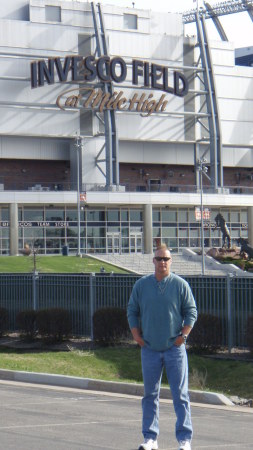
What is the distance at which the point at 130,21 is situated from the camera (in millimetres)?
87062

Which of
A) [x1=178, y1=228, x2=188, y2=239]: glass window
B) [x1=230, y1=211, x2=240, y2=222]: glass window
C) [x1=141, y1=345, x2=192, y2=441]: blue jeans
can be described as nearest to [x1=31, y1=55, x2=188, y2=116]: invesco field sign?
[x1=178, y1=228, x2=188, y2=239]: glass window

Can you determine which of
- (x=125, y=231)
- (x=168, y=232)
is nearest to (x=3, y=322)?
(x=125, y=231)

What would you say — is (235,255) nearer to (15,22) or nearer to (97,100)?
(97,100)

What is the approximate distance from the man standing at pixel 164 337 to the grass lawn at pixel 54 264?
53.5 m

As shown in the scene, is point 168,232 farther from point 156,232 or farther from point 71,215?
point 71,215

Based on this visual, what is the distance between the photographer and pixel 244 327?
867 inches

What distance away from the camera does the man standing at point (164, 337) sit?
33.5 ft

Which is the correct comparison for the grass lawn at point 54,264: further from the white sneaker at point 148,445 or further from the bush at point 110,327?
the white sneaker at point 148,445

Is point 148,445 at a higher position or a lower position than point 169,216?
lower

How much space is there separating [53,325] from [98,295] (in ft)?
4.89

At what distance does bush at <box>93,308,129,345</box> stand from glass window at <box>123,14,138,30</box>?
6546 cm

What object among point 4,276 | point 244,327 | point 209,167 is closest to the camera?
point 244,327

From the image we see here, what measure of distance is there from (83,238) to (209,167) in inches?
543

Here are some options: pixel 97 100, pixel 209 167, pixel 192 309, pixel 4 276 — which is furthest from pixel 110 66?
pixel 192 309
